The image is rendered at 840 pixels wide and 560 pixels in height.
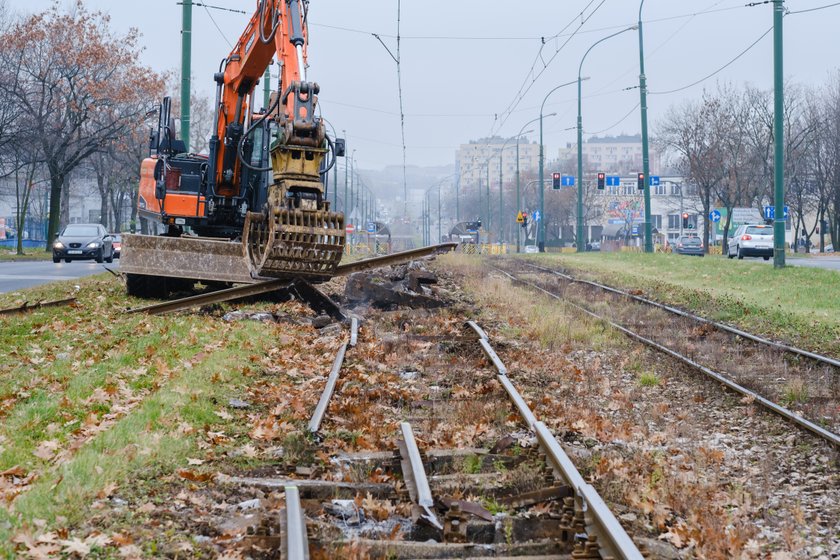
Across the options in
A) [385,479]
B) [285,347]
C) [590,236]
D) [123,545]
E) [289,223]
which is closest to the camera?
[123,545]

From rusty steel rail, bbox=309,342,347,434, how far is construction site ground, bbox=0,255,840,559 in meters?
0.12

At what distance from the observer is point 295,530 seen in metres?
5.15

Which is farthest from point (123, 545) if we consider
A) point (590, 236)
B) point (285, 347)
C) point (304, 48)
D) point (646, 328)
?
point (590, 236)

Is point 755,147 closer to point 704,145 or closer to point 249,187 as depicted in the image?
point 704,145

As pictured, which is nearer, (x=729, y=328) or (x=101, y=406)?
(x=101, y=406)

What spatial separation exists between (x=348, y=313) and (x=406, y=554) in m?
12.5

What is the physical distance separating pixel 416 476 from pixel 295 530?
4.41ft

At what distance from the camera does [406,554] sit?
5.26 meters

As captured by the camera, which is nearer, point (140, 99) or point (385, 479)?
point (385, 479)

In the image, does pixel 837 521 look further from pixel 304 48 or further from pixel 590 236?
pixel 590 236

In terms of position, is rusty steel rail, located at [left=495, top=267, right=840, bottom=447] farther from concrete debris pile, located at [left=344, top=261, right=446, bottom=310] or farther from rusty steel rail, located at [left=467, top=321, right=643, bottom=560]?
concrete debris pile, located at [left=344, top=261, right=446, bottom=310]

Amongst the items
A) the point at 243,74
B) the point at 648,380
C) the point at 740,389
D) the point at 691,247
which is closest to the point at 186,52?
the point at 243,74

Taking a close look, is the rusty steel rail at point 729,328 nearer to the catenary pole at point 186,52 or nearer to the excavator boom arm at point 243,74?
the excavator boom arm at point 243,74

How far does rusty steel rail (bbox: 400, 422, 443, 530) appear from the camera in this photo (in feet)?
19.0
